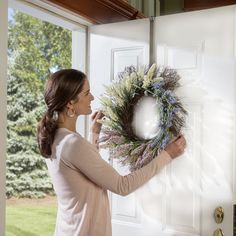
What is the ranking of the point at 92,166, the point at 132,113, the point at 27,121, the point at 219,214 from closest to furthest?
the point at 92,166, the point at 219,214, the point at 132,113, the point at 27,121

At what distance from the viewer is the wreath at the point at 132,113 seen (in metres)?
1.84

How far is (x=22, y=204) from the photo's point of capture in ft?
18.9

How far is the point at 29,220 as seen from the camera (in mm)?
5699

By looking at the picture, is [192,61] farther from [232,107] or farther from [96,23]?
[96,23]

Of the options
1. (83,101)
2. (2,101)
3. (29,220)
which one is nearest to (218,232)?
(83,101)

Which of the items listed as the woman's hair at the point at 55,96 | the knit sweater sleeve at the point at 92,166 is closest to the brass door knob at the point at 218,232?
the knit sweater sleeve at the point at 92,166

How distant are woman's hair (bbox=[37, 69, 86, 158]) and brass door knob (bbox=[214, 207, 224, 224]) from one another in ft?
2.68

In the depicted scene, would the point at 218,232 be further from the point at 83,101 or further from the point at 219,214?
the point at 83,101

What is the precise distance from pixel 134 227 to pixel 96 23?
3.74 feet

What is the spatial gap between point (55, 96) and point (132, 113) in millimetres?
567

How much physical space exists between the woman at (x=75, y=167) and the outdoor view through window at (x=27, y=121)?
4.23 metres

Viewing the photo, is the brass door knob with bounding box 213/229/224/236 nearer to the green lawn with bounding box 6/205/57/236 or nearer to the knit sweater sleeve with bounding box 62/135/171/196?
the knit sweater sleeve with bounding box 62/135/171/196

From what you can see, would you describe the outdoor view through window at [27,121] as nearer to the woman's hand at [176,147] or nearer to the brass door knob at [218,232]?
the woman's hand at [176,147]

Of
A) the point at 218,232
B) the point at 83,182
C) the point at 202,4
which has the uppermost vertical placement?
the point at 202,4
